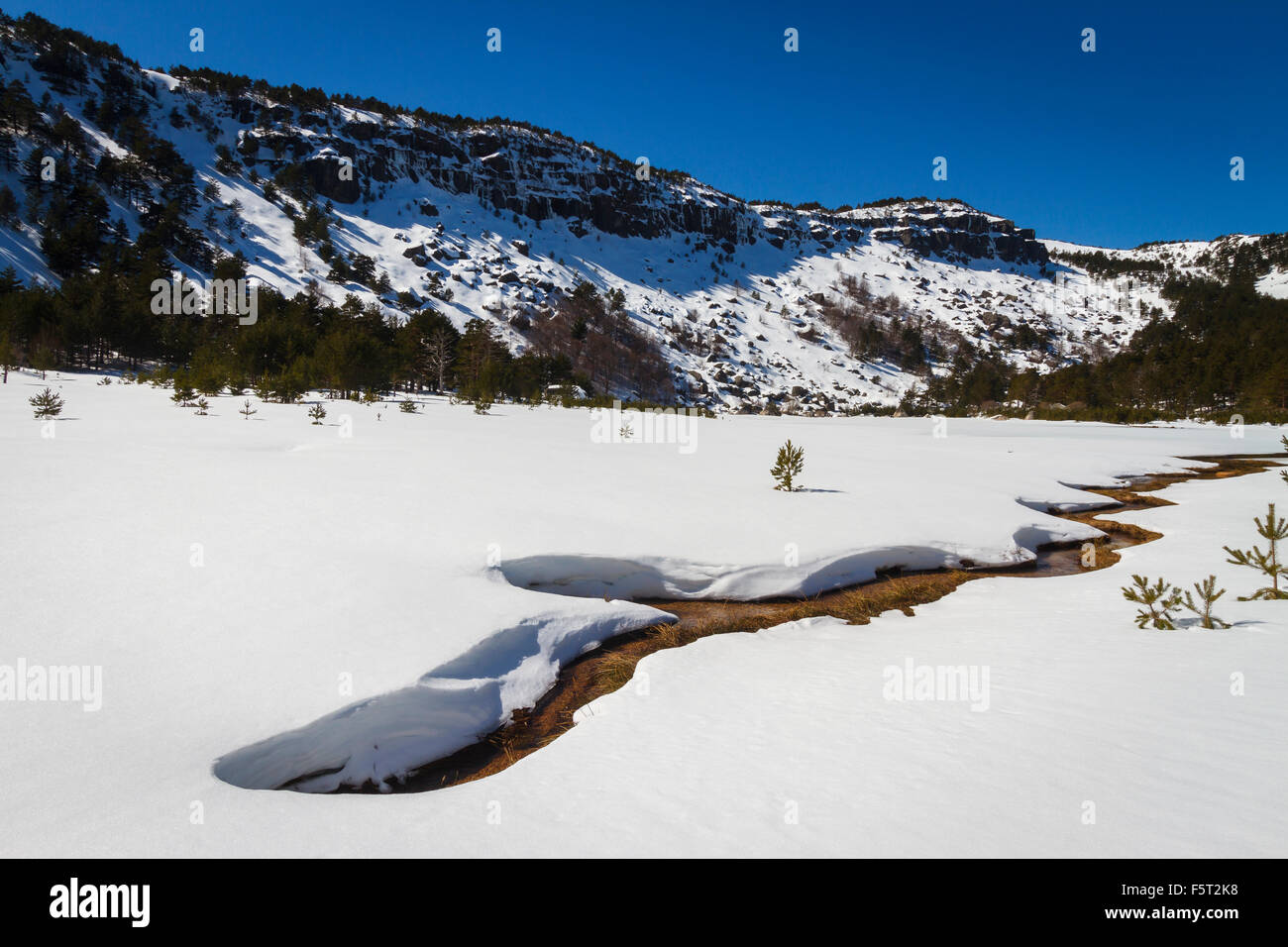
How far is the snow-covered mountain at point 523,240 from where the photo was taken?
84.9 metres

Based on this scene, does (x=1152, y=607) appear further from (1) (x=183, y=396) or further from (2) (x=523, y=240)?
(2) (x=523, y=240)

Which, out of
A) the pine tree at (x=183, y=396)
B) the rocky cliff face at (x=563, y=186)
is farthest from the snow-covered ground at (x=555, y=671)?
the rocky cliff face at (x=563, y=186)

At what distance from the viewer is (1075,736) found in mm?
3787

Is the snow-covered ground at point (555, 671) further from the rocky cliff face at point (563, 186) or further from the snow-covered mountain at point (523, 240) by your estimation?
the rocky cliff face at point (563, 186)

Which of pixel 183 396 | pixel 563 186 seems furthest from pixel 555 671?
pixel 563 186

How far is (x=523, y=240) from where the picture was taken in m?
126

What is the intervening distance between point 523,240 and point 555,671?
13444 centimetres

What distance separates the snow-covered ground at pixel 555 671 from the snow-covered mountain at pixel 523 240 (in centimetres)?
7618

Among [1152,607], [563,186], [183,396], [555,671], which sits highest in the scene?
[563,186]

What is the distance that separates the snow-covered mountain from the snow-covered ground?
7618 cm

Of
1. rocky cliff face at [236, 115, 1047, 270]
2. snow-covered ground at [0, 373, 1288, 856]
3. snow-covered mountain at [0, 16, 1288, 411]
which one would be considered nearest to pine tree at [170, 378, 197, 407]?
snow-covered ground at [0, 373, 1288, 856]

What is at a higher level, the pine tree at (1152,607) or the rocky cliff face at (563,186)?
the rocky cliff face at (563,186)

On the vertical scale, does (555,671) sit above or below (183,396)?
below
